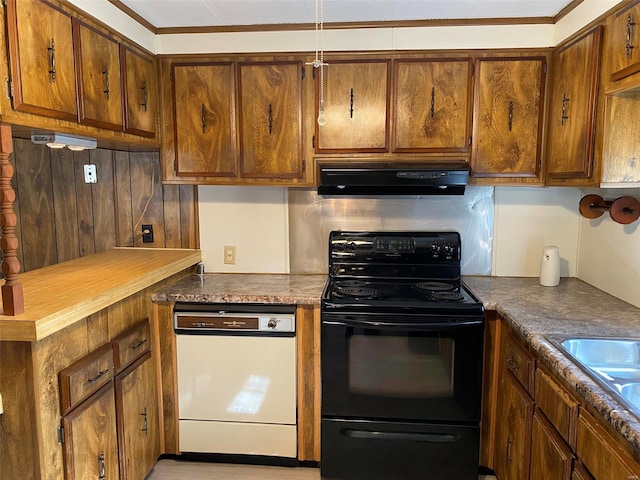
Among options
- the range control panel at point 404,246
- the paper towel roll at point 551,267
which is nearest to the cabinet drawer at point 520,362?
the paper towel roll at point 551,267

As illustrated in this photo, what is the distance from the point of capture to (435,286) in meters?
2.53

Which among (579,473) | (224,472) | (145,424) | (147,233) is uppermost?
(147,233)

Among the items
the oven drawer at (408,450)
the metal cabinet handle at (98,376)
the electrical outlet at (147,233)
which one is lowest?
the oven drawer at (408,450)

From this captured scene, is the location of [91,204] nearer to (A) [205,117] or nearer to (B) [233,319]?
(A) [205,117]

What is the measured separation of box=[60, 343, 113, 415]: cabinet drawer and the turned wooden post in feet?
1.01

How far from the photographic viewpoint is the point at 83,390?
1718 mm

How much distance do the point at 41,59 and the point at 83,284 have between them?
0.86 metres

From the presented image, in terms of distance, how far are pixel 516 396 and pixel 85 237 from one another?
2329mm

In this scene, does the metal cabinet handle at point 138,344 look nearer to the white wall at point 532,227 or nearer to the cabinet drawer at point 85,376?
the cabinet drawer at point 85,376

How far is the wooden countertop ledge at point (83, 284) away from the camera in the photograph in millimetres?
1430

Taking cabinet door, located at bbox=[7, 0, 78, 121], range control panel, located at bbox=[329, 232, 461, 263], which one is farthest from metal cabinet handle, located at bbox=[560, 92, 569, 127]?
cabinet door, located at bbox=[7, 0, 78, 121]

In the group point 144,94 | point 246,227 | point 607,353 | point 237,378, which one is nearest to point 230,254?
point 246,227

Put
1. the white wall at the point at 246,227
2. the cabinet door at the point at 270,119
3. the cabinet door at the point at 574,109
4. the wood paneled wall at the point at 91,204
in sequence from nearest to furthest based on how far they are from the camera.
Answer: the cabinet door at the point at 574,109 → the wood paneled wall at the point at 91,204 → the cabinet door at the point at 270,119 → the white wall at the point at 246,227

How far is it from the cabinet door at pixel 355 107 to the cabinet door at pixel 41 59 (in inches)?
46.1
